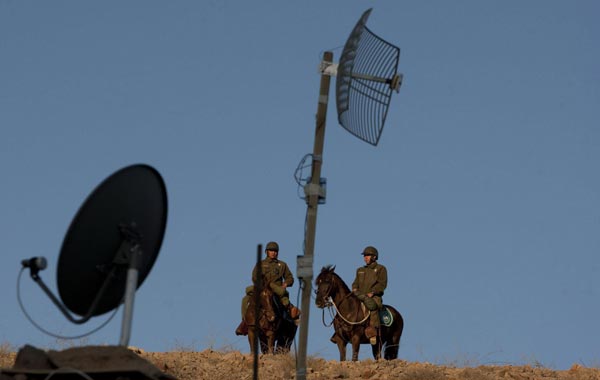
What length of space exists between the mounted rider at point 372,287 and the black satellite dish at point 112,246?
647 inches

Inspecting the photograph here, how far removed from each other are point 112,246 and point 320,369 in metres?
12.0

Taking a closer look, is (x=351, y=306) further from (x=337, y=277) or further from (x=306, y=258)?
(x=306, y=258)

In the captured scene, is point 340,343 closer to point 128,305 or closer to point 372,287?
point 372,287

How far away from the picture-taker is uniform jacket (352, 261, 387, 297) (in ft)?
92.5

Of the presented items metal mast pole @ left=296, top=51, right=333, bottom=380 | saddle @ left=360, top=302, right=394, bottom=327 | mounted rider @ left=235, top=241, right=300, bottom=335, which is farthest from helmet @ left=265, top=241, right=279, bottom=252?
metal mast pole @ left=296, top=51, right=333, bottom=380

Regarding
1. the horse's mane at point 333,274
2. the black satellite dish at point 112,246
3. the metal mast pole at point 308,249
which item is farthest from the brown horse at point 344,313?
the black satellite dish at point 112,246

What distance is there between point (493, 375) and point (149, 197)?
12.6 metres

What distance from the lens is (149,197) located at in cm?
1181

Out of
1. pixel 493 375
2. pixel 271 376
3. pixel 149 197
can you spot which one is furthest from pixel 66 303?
pixel 493 375

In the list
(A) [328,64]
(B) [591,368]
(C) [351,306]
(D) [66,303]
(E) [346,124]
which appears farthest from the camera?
(C) [351,306]

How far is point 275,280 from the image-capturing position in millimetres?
28094

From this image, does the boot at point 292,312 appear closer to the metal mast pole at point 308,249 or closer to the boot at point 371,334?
the boot at point 371,334

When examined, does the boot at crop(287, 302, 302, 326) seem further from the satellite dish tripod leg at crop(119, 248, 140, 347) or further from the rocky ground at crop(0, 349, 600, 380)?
the satellite dish tripod leg at crop(119, 248, 140, 347)

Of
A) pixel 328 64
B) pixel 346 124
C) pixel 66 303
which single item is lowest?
pixel 66 303
